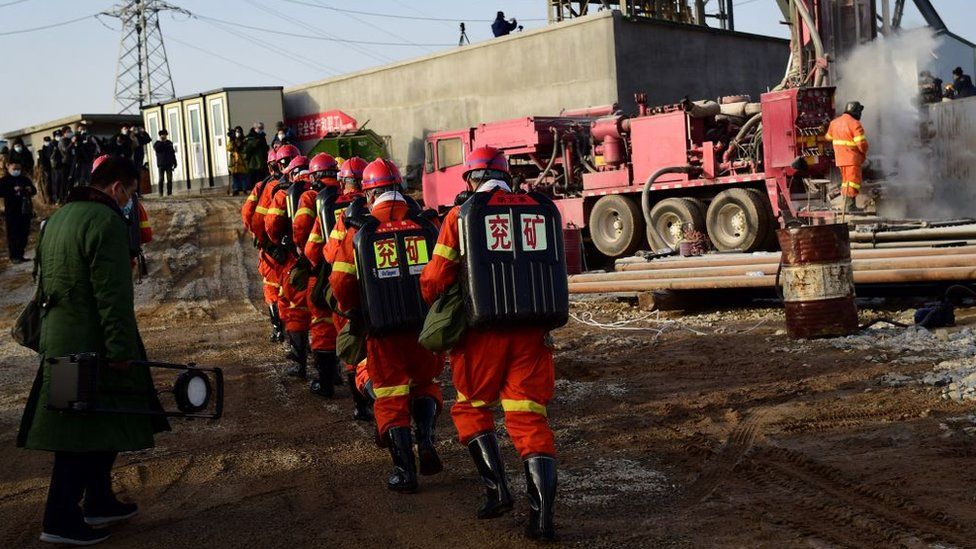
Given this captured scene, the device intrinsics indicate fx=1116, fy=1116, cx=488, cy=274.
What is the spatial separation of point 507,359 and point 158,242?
19.9m

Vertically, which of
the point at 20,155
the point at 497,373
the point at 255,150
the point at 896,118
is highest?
the point at 20,155

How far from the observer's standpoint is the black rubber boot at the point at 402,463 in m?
6.29

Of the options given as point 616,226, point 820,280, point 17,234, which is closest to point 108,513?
point 820,280

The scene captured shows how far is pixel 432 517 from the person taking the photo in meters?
5.77

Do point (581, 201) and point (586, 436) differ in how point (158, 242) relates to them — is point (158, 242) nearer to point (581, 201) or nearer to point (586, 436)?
point (581, 201)

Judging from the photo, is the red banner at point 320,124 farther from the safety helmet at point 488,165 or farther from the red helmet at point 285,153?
the safety helmet at point 488,165

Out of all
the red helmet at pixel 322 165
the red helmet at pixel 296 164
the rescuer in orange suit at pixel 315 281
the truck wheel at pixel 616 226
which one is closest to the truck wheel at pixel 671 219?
the truck wheel at pixel 616 226

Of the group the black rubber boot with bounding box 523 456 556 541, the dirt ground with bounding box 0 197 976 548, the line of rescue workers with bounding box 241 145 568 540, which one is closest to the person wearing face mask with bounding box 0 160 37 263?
the dirt ground with bounding box 0 197 976 548

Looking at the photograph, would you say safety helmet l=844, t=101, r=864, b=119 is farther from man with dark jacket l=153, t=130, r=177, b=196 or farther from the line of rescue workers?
man with dark jacket l=153, t=130, r=177, b=196

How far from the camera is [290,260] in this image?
34.9 ft

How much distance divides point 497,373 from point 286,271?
219 inches

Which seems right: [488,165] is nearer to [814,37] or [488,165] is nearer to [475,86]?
[814,37]

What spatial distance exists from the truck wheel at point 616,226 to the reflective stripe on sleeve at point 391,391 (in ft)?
43.8

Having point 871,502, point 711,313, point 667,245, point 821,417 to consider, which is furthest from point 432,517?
point 667,245
